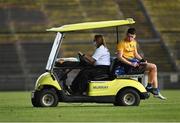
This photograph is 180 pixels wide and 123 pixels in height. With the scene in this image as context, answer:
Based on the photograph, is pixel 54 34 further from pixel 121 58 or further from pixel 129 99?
pixel 129 99

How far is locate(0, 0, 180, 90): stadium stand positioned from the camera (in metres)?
42.5

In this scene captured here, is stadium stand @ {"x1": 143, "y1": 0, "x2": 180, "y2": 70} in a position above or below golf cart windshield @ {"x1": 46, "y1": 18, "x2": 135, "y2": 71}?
above

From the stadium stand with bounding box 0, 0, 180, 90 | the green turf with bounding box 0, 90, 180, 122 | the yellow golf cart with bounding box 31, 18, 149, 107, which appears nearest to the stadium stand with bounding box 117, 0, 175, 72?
the stadium stand with bounding box 0, 0, 180, 90

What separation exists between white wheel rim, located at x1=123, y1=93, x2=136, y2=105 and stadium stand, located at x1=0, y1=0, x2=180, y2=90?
21176mm

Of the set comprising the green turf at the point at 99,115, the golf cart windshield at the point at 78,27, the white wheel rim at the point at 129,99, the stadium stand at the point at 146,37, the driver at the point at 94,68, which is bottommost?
the green turf at the point at 99,115

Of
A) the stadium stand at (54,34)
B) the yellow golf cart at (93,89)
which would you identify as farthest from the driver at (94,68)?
the stadium stand at (54,34)

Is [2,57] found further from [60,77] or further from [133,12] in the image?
[60,77]

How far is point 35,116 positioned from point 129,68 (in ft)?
13.7

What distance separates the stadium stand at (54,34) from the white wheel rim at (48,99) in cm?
2090

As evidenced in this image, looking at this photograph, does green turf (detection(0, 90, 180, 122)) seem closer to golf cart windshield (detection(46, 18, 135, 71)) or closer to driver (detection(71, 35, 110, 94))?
driver (detection(71, 35, 110, 94))

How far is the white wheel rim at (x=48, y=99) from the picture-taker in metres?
17.7

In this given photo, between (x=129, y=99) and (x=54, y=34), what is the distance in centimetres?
2945

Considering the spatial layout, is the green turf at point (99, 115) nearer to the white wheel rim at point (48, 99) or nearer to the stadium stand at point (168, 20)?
the white wheel rim at point (48, 99)

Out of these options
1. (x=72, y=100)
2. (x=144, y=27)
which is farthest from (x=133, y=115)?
(x=144, y=27)
